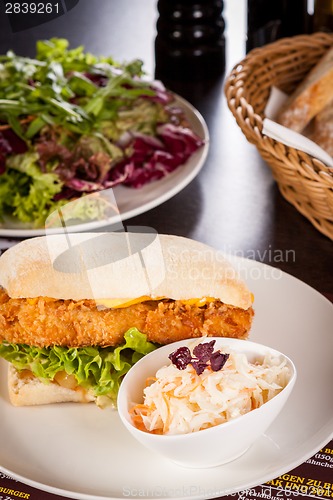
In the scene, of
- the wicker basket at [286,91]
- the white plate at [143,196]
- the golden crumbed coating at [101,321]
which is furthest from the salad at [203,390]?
the white plate at [143,196]

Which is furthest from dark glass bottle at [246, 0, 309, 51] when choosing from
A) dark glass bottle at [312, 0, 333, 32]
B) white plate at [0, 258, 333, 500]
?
white plate at [0, 258, 333, 500]

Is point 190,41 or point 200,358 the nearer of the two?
point 200,358

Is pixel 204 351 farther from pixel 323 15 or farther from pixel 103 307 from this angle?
pixel 323 15

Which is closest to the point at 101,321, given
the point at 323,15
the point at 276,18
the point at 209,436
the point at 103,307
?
the point at 103,307

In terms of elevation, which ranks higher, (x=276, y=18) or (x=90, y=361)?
(x=276, y=18)

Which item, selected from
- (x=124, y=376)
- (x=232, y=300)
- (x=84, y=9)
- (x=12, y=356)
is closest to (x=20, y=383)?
(x=12, y=356)

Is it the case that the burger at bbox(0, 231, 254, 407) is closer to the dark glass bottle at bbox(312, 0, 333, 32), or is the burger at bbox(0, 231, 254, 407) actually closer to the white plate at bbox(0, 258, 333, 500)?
the white plate at bbox(0, 258, 333, 500)
